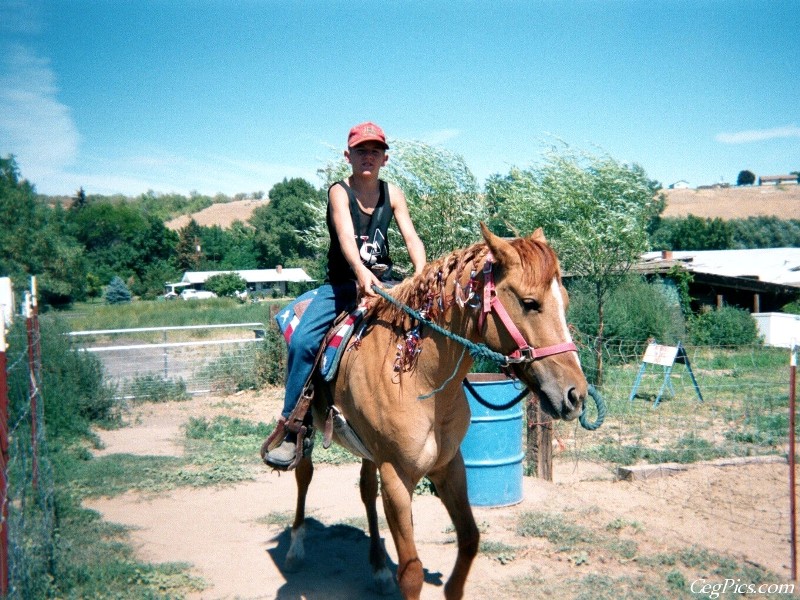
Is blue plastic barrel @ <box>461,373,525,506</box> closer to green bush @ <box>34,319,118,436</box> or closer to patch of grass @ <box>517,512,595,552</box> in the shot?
patch of grass @ <box>517,512,595,552</box>

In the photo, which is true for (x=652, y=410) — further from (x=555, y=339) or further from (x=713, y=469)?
(x=555, y=339)

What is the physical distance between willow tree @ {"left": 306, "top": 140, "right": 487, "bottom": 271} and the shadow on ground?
10.9 m

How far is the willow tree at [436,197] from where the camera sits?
1683cm

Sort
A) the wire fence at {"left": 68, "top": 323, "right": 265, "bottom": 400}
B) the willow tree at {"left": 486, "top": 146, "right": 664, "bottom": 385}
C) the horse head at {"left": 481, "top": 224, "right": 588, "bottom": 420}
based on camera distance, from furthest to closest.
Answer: the willow tree at {"left": 486, "top": 146, "right": 664, "bottom": 385} < the wire fence at {"left": 68, "top": 323, "right": 265, "bottom": 400} < the horse head at {"left": 481, "top": 224, "right": 588, "bottom": 420}

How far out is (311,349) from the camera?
13.9 ft

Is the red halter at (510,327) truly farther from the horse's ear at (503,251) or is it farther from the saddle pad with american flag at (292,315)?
the saddle pad with american flag at (292,315)

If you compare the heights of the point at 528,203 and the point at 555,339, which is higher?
the point at 528,203

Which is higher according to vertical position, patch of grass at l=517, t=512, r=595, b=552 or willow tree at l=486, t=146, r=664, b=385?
willow tree at l=486, t=146, r=664, b=385

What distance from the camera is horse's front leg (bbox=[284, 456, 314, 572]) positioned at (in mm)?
5117

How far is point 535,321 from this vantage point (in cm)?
298

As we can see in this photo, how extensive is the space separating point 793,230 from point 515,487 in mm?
57278

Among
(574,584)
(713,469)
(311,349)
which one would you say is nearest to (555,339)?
(311,349)

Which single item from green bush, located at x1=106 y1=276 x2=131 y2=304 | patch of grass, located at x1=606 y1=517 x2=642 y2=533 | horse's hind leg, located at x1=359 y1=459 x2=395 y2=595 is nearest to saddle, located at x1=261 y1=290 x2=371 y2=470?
horse's hind leg, located at x1=359 y1=459 x2=395 y2=595

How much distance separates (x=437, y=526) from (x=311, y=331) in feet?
9.12
